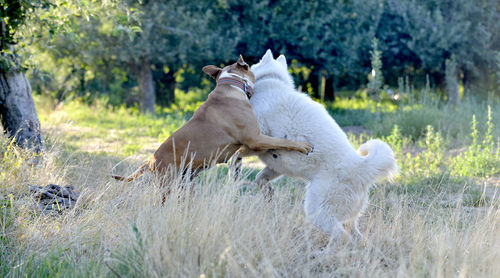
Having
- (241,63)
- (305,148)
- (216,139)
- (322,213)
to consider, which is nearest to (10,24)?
(241,63)

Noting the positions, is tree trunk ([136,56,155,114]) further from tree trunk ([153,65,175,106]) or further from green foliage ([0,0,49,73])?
green foliage ([0,0,49,73])

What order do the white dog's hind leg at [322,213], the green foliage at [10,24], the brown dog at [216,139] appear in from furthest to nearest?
1. the green foliage at [10,24]
2. the brown dog at [216,139]
3. the white dog's hind leg at [322,213]

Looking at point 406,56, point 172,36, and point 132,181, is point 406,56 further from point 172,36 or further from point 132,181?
point 132,181

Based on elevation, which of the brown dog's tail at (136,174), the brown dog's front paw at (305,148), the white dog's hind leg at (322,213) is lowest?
the white dog's hind leg at (322,213)

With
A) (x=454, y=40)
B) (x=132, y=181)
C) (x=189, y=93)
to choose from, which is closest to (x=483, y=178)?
(x=132, y=181)

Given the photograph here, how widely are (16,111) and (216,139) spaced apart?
10.9ft

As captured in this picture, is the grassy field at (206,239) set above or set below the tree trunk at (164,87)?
above

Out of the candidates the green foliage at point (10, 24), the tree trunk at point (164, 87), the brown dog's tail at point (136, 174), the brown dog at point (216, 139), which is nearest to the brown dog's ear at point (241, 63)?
the brown dog at point (216, 139)

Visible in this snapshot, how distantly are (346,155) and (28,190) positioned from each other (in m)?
2.88

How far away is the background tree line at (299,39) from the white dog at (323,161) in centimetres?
925

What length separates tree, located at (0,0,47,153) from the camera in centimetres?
602

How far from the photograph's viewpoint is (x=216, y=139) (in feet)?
14.0

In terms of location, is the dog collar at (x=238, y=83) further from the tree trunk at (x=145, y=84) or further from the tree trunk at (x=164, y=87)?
the tree trunk at (x=164, y=87)

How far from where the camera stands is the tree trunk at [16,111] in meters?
6.10
